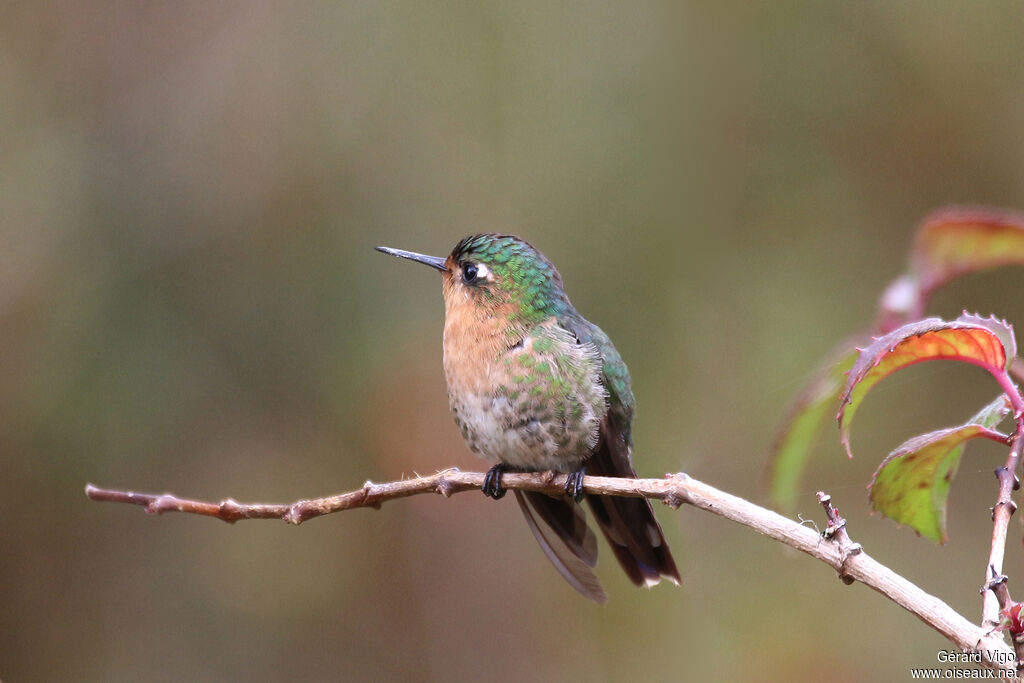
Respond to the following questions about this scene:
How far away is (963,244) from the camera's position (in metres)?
1.85

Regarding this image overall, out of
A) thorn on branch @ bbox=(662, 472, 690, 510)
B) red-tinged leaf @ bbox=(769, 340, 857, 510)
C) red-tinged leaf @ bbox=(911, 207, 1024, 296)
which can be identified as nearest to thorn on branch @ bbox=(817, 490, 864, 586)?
thorn on branch @ bbox=(662, 472, 690, 510)

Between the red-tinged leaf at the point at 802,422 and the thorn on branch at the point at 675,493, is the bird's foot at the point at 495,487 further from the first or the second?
the thorn on branch at the point at 675,493

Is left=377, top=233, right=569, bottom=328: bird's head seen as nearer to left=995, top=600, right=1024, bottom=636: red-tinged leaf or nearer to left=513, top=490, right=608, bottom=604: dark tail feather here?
left=513, top=490, right=608, bottom=604: dark tail feather

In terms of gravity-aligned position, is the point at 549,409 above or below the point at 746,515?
above

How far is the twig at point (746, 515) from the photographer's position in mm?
1406

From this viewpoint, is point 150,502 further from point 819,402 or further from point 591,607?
point 591,607

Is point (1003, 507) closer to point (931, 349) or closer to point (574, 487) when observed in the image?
point (931, 349)

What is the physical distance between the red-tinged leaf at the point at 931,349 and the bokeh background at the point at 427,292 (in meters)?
2.96

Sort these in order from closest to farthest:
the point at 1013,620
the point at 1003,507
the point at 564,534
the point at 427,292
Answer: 1. the point at 1013,620
2. the point at 1003,507
3. the point at 564,534
4. the point at 427,292

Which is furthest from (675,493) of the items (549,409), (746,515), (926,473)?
(549,409)

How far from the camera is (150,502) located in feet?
6.18

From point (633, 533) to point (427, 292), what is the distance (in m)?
2.29

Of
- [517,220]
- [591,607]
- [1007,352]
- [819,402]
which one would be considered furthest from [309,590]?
[1007,352]

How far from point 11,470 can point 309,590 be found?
1505 millimetres
